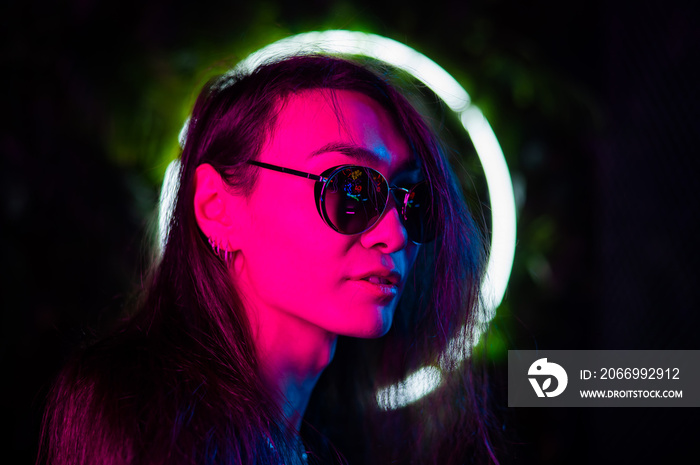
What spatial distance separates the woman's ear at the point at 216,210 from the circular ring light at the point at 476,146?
0.13 m

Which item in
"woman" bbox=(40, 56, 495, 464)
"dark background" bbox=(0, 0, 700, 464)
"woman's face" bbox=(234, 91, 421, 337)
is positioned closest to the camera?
"woman" bbox=(40, 56, 495, 464)

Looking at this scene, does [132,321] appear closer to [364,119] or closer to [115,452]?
[115,452]

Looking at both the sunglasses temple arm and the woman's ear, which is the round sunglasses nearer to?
the sunglasses temple arm

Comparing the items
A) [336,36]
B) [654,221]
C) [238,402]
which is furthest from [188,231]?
[654,221]

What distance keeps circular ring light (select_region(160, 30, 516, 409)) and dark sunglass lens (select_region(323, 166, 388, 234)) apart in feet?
1.18

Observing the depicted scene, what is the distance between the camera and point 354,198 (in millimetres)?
851

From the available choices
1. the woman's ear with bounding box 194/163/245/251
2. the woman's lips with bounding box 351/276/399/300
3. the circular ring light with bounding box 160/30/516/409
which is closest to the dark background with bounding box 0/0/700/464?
the circular ring light with bounding box 160/30/516/409

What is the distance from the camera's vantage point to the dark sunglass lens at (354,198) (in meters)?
0.85

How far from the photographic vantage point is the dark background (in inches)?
56.0

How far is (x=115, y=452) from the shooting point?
69 cm

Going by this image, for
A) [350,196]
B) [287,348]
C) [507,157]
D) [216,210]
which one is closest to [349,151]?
[350,196]

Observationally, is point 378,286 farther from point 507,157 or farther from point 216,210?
point 507,157

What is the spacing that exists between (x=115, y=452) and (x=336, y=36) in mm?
919

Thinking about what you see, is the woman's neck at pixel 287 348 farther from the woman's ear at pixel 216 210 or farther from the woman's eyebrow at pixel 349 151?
the woman's eyebrow at pixel 349 151
